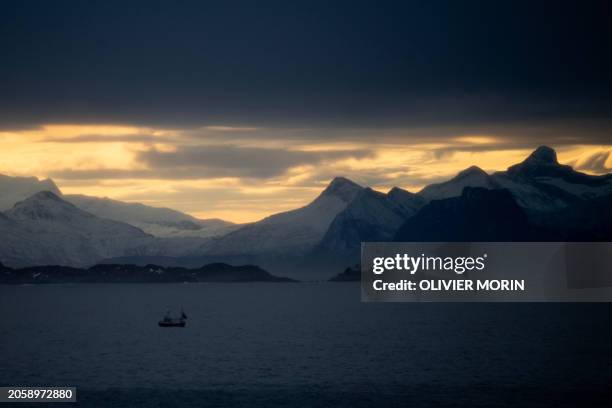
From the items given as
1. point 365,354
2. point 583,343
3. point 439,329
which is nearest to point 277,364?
point 365,354

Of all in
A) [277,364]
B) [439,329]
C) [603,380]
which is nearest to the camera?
[603,380]

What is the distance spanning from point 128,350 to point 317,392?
52.3 meters

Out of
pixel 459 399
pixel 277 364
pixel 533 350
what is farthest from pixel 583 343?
pixel 459 399

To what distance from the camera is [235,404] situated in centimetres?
9638

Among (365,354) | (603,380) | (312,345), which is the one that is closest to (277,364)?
(365,354)

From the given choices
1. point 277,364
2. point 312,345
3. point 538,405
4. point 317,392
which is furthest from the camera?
point 312,345

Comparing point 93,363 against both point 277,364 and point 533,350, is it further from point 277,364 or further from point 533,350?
point 533,350

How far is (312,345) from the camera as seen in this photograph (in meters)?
155

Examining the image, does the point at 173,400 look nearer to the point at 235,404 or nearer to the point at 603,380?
the point at 235,404

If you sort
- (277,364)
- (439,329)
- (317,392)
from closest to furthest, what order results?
(317,392)
(277,364)
(439,329)

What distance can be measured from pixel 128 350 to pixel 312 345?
27.8m

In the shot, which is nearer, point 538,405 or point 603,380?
point 538,405

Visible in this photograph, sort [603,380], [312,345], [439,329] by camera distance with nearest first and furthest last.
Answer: [603,380]
[312,345]
[439,329]

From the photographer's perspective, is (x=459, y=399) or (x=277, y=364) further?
(x=277, y=364)
